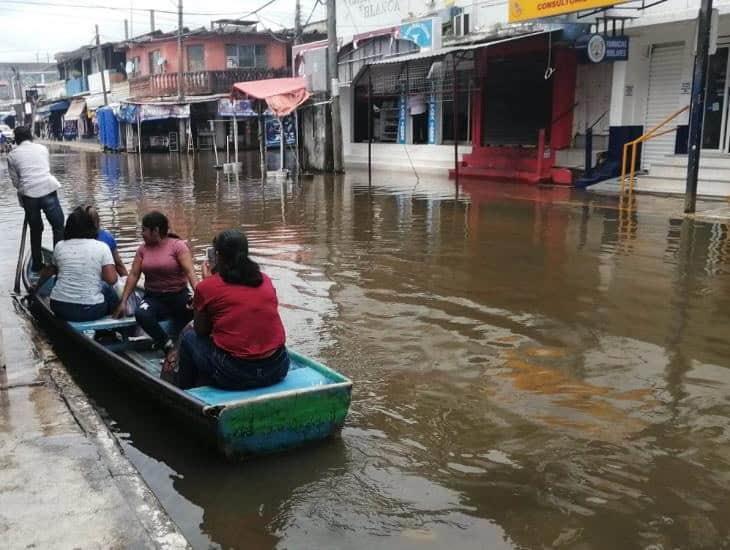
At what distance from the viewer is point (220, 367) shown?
4465 mm

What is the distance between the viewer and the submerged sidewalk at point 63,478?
331 cm

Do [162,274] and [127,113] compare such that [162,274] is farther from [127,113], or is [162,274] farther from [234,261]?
[127,113]

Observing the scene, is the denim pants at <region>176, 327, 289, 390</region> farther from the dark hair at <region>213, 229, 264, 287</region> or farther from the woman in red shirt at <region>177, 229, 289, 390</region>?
the dark hair at <region>213, 229, 264, 287</region>

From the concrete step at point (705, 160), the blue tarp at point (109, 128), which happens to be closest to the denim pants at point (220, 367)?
the concrete step at point (705, 160)

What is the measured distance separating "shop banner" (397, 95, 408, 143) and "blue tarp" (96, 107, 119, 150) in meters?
25.2

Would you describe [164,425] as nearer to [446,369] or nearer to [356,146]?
[446,369]

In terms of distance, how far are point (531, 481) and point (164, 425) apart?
247 cm

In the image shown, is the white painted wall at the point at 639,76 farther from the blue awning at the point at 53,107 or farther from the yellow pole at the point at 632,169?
the blue awning at the point at 53,107

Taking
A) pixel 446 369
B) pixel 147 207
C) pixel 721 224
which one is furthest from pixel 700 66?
pixel 147 207

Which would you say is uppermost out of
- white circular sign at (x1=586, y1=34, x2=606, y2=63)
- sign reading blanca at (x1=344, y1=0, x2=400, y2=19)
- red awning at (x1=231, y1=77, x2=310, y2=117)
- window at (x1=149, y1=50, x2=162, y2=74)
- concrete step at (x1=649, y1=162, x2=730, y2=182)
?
Answer: window at (x1=149, y1=50, x2=162, y2=74)

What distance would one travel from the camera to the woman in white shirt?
6160 mm

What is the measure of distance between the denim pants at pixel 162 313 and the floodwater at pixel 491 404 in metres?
0.52

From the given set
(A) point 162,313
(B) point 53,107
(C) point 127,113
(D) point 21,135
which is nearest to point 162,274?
(A) point 162,313

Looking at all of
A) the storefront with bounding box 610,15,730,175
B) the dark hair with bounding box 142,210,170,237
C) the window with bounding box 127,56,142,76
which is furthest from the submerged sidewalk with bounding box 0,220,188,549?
the window with bounding box 127,56,142,76
